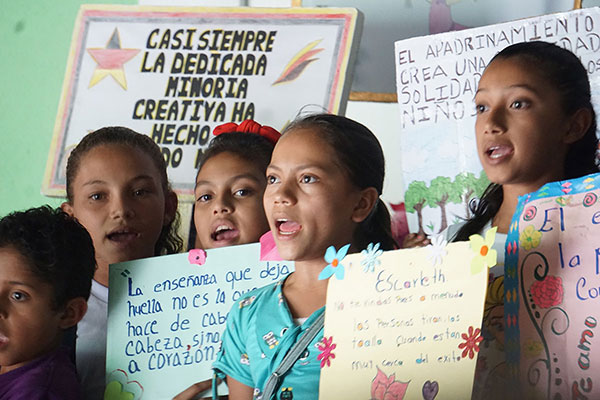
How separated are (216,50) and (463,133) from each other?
2.84ft

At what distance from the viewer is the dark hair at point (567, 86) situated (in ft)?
4.28

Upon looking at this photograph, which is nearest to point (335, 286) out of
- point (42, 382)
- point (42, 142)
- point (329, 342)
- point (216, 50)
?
point (329, 342)

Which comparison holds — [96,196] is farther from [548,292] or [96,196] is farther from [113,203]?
[548,292]

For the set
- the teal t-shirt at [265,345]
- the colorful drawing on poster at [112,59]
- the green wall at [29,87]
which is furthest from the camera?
the green wall at [29,87]

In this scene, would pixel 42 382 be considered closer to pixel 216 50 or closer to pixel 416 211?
pixel 416 211

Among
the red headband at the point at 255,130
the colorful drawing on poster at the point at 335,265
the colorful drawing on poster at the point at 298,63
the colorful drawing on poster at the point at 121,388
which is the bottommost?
the colorful drawing on poster at the point at 121,388

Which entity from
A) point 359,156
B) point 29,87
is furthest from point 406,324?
point 29,87

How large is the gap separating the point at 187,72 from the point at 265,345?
4.39ft

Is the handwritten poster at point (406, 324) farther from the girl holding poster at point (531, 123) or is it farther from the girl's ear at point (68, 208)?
the girl's ear at point (68, 208)

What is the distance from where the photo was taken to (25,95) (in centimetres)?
279

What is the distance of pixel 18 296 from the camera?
1356 mm

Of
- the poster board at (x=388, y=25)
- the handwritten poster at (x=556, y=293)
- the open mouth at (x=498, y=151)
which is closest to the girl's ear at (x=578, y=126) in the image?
the open mouth at (x=498, y=151)

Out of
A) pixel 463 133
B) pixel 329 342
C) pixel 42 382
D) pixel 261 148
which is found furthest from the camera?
pixel 463 133

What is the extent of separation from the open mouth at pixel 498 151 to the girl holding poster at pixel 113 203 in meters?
0.67
